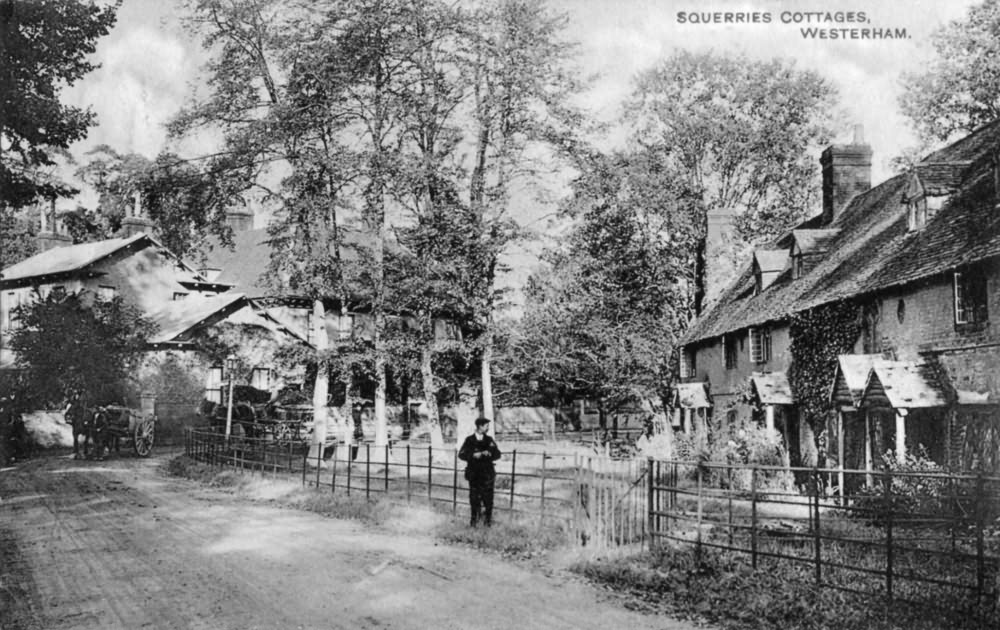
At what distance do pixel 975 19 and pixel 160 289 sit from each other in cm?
3786

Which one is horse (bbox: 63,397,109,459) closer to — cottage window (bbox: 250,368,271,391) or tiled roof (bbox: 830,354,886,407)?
cottage window (bbox: 250,368,271,391)

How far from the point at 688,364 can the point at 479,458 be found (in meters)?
22.2

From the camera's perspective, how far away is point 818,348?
71.0 feet

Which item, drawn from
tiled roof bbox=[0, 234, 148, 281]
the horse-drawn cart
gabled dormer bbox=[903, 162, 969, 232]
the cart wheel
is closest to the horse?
the horse-drawn cart

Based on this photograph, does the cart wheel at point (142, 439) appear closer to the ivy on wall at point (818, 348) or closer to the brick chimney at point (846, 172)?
the ivy on wall at point (818, 348)

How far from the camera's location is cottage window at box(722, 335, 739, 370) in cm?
2873

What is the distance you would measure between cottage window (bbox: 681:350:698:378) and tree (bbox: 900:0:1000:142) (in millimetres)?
12930

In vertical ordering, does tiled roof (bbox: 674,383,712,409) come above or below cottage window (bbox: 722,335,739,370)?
below

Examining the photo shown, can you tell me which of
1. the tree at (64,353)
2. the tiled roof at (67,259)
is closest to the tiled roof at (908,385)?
the tree at (64,353)

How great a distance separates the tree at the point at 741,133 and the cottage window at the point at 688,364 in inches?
201

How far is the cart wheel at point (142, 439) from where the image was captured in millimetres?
30266

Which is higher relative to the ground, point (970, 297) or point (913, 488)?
point (970, 297)

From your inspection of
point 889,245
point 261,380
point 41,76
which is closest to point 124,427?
point 261,380

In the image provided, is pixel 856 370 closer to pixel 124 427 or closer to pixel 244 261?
pixel 124 427
